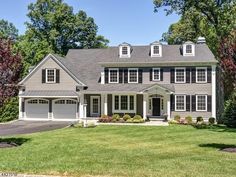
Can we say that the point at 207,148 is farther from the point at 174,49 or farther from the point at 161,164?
the point at 174,49

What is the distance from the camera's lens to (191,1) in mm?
35344

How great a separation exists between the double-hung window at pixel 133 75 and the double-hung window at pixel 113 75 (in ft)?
4.15

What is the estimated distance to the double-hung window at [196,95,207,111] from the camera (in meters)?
35.0

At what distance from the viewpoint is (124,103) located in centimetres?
3688

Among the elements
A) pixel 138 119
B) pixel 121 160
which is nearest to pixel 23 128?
pixel 138 119

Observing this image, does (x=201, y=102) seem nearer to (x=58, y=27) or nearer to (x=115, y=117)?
(x=115, y=117)

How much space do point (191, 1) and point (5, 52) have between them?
23.2 meters

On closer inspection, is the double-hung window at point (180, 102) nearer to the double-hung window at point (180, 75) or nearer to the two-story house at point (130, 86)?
the two-story house at point (130, 86)

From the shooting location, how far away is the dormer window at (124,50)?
38281 millimetres

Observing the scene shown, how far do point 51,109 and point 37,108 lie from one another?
5.23 feet

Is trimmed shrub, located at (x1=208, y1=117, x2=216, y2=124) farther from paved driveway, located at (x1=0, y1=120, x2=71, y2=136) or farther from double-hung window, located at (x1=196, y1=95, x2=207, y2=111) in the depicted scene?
paved driveway, located at (x1=0, y1=120, x2=71, y2=136)

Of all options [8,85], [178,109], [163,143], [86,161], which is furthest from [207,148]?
[178,109]

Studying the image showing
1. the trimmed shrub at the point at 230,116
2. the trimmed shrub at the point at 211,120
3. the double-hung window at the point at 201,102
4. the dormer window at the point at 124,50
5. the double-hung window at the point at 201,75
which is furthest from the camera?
the dormer window at the point at 124,50

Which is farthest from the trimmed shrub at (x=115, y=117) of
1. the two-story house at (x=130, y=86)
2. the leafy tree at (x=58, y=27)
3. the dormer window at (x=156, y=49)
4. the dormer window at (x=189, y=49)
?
the leafy tree at (x=58, y=27)
